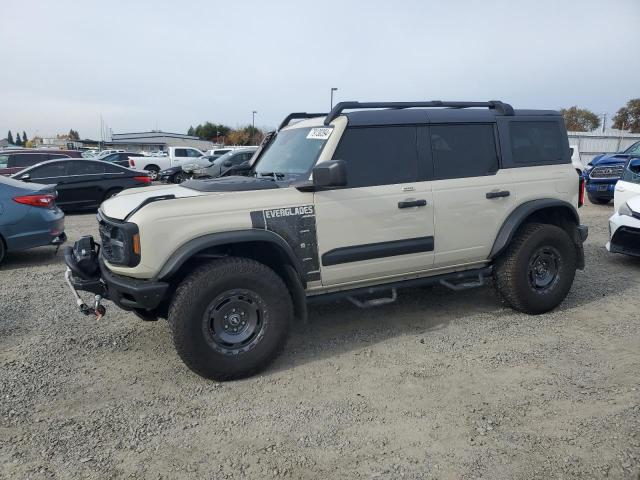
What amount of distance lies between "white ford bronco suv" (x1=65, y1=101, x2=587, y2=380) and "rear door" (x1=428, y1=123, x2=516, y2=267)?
1cm

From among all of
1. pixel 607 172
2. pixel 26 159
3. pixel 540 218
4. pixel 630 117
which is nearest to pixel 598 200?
pixel 607 172

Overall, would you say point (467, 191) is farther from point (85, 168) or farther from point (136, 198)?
point (85, 168)

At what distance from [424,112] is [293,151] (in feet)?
4.12

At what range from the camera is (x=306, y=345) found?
14.7 ft

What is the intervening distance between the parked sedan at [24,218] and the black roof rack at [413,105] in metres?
5.04

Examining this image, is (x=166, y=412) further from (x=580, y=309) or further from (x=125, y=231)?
(x=580, y=309)

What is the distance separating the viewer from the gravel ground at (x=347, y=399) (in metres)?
2.87

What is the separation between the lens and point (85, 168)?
1252 cm

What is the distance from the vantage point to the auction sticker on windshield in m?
4.30

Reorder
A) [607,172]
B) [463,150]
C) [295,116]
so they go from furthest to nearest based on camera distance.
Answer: [607,172] < [295,116] < [463,150]

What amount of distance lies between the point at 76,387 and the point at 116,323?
1.27 m

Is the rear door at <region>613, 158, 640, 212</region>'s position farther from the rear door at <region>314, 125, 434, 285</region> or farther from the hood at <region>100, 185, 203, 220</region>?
the hood at <region>100, 185, 203, 220</region>

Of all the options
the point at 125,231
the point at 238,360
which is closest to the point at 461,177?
the point at 238,360

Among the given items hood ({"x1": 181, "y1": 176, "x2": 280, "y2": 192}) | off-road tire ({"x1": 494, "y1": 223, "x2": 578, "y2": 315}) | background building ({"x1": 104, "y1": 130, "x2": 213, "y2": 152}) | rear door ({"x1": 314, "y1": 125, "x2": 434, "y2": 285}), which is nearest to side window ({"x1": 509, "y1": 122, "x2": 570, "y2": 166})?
off-road tire ({"x1": 494, "y1": 223, "x2": 578, "y2": 315})
